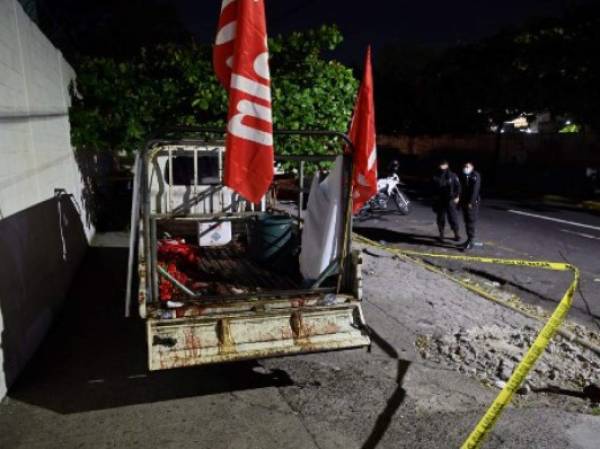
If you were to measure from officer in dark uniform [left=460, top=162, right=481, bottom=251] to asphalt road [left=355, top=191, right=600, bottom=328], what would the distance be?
44 cm

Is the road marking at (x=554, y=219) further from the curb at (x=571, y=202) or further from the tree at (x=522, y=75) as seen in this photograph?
the tree at (x=522, y=75)

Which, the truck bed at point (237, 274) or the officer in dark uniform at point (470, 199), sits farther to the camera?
the officer in dark uniform at point (470, 199)

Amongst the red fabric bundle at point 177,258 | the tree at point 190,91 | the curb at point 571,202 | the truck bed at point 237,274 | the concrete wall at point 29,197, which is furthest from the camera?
the curb at point 571,202

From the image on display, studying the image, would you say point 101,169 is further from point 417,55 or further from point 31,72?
point 417,55

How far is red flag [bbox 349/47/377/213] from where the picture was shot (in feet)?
15.3

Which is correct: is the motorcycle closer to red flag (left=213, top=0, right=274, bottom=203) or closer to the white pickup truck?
the white pickup truck

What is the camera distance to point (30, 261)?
16.9 ft

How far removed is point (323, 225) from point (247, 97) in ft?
5.26

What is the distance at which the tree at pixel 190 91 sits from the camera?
373 inches

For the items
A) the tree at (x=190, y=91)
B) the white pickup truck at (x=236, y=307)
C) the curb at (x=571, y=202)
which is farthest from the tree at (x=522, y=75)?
the white pickup truck at (x=236, y=307)

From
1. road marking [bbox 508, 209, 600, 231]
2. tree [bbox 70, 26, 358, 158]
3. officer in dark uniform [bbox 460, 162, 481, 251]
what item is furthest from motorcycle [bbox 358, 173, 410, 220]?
tree [bbox 70, 26, 358, 158]

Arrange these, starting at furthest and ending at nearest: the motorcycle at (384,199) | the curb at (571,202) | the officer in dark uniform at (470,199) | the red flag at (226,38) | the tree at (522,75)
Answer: the tree at (522,75)
the curb at (571,202)
the motorcycle at (384,199)
the officer in dark uniform at (470,199)
the red flag at (226,38)

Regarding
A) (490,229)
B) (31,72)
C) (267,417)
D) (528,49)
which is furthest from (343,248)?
(528,49)

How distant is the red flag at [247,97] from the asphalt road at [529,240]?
16.7 ft
